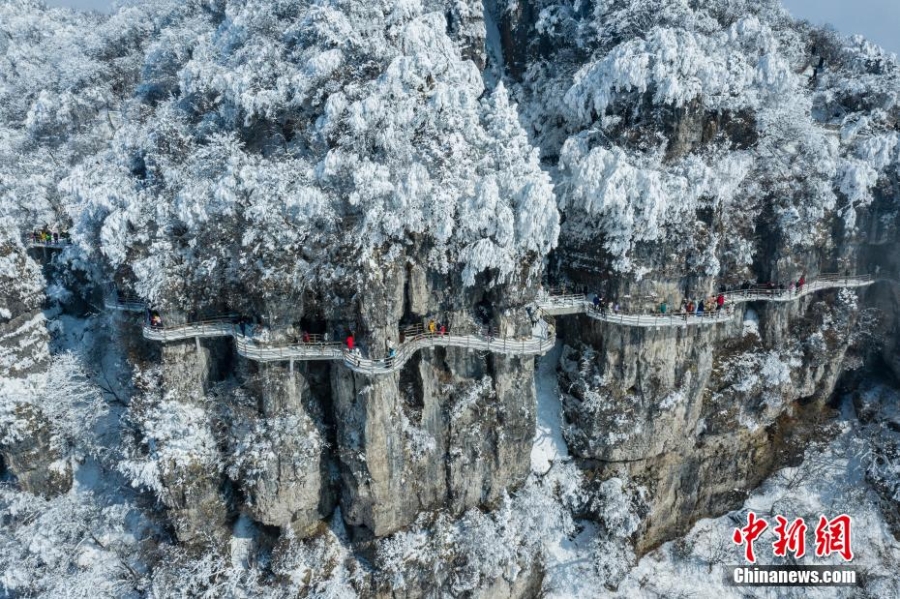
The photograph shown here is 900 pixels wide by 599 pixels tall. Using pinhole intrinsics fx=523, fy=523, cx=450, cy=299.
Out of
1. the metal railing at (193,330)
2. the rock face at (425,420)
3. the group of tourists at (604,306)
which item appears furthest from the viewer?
the group of tourists at (604,306)

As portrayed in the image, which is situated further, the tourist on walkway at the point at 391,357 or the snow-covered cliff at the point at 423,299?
the snow-covered cliff at the point at 423,299

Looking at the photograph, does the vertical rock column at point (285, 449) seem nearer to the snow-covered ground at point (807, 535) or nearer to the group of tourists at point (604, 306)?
the group of tourists at point (604, 306)

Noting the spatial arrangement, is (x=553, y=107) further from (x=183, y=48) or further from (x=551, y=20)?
(x=183, y=48)

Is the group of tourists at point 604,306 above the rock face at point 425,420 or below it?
above

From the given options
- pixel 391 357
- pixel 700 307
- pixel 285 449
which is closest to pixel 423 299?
pixel 391 357

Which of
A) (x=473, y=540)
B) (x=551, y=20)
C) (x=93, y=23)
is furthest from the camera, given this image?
(x=93, y=23)

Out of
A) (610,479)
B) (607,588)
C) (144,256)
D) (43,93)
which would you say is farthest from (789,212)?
(43,93)

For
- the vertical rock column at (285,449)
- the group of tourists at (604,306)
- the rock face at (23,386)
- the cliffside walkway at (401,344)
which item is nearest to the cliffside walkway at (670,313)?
the cliffside walkway at (401,344)
